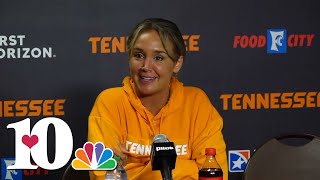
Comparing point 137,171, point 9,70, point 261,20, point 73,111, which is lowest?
point 137,171

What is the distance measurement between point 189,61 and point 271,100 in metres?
0.49

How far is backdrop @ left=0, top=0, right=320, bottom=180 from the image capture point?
296 cm

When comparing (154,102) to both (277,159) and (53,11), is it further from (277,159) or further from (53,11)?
(53,11)

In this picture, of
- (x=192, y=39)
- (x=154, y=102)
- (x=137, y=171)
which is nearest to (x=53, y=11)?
(x=192, y=39)

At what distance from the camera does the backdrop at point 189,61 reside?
9.71 feet

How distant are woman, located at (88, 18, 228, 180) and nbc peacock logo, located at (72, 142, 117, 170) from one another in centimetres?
63

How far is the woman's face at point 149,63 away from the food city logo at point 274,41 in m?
0.91

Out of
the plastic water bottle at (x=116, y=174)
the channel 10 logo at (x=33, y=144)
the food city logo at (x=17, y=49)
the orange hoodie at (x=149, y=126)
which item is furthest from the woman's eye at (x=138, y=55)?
the food city logo at (x=17, y=49)

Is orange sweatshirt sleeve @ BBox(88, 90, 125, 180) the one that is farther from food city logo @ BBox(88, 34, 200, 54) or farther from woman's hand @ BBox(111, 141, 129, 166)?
food city logo @ BBox(88, 34, 200, 54)

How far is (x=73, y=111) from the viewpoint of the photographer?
2996mm

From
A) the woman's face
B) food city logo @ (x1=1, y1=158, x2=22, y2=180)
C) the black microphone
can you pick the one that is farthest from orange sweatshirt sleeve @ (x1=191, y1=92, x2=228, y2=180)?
food city logo @ (x1=1, y1=158, x2=22, y2=180)

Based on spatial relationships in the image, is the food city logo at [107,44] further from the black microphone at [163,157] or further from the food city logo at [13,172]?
the black microphone at [163,157]

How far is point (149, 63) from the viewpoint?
220 centimetres

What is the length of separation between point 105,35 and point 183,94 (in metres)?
0.83
